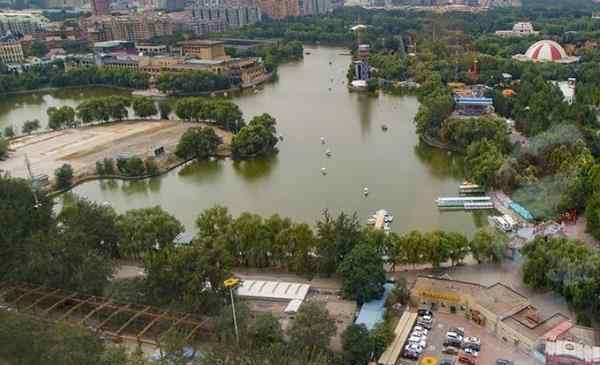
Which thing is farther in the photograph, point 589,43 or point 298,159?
point 589,43

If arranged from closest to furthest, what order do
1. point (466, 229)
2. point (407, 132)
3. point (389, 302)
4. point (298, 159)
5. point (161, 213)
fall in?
1. point (389, 302)
2. point (161, 213)
3. point (466, 229)
4. point (298, 159)
5. point (407, 132)

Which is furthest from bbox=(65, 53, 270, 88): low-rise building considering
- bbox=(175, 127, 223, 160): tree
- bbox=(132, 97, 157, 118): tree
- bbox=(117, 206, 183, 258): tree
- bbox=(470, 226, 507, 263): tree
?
bbox=(470, 226, 507, 263): tree

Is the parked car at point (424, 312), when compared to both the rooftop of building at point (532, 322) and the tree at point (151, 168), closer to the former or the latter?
the rooftop of building at point (532, 322)

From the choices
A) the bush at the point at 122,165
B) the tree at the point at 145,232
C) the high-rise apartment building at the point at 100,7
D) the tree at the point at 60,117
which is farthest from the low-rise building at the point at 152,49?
the tree at the point at 145,232

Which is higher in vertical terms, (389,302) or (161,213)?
(161,213)

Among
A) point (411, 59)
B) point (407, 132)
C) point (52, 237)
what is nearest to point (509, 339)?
point (52, 237)

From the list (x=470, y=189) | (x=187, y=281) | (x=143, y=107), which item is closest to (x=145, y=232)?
(x=187, y=281)

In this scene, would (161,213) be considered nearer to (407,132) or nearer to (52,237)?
(52,237)

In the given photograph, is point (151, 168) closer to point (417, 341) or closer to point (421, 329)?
point (421, 329)

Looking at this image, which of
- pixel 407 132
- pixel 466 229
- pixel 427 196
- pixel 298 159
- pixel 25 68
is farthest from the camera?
pixel 25 68
